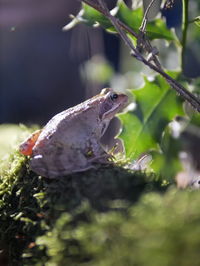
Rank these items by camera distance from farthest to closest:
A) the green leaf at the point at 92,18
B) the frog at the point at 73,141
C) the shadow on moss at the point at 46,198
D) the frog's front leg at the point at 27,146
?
1. the green leaf at the point at 92,18
2. the frog's front leg at the point at 27,146
3. the frog at the point at 73,141
4. the shadow on moss at the point at 46,198

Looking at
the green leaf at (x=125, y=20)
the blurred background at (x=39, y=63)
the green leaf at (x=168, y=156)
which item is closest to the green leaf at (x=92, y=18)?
the green leaf at (x=125, y=20)

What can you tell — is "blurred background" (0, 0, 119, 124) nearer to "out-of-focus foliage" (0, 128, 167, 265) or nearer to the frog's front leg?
the frog's front leg

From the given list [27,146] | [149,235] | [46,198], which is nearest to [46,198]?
[46,198]

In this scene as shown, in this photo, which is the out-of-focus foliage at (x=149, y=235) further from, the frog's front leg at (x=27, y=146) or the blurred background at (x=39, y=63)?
the blurred background at (x=39, y=63)

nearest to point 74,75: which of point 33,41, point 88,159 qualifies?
point 33,41

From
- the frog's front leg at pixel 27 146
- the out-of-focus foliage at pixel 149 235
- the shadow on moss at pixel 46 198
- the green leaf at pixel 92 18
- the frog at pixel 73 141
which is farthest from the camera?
the green leaf at pixel 92 18

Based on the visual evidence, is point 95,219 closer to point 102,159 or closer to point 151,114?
point 102,159

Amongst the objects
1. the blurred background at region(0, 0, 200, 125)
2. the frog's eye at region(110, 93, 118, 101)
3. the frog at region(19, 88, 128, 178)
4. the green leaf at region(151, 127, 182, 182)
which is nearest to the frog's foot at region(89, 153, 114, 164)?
the frog at region(19, 88, 128, 178)

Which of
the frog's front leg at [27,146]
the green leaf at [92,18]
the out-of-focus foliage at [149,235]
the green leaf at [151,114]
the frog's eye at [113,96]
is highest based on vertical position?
the green leaf at [92,18]

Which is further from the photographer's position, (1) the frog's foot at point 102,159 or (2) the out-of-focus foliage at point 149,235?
(1) the frog's foot at point 102,159

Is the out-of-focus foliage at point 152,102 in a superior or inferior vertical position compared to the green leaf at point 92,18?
inferior
